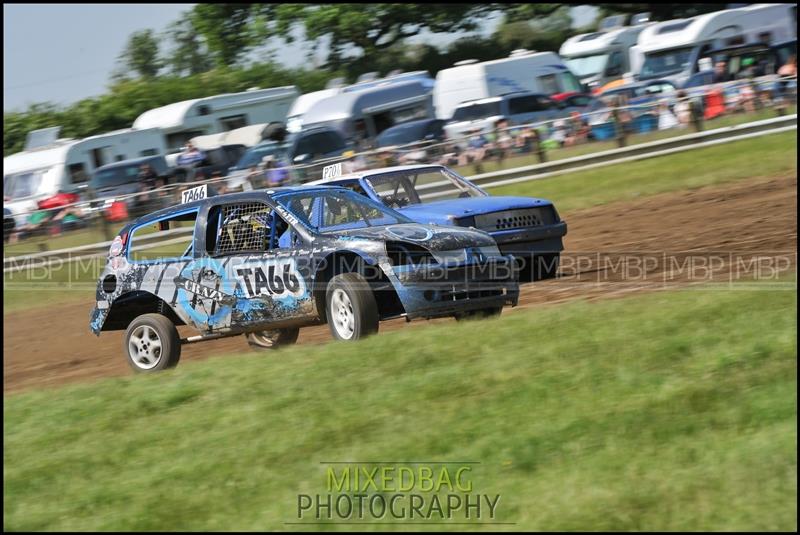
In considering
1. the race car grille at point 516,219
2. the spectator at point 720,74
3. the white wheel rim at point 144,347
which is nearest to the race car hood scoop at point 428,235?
the white wheel rim at point 144,347

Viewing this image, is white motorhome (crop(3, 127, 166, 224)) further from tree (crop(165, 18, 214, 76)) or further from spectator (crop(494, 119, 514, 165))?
tree (crop(165, 18, 214, 76))

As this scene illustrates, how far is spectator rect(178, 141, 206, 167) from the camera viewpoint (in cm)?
3020

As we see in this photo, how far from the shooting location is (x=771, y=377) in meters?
6.37

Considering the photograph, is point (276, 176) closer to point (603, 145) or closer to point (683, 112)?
point (603, 145)

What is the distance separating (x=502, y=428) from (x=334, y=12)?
49264 millimetres

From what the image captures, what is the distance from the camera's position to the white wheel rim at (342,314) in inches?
339

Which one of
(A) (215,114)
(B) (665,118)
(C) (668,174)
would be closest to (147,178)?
(A) (215,114)

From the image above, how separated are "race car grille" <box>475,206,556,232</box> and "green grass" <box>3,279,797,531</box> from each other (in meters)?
3.69

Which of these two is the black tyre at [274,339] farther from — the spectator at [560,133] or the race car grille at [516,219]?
the spectator at [560,133]

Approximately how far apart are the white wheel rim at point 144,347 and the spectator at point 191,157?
68.2ft

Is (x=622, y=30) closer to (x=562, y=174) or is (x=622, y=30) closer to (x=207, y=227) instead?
(x=562, y=174)

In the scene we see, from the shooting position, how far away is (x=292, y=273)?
897cm

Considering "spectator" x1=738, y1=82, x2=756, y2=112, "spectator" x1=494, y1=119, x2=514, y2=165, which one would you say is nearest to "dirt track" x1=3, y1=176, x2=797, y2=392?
"spectator" x1=494, y1=119, x2=514, y2=165

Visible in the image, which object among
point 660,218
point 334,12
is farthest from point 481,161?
point 334,12
